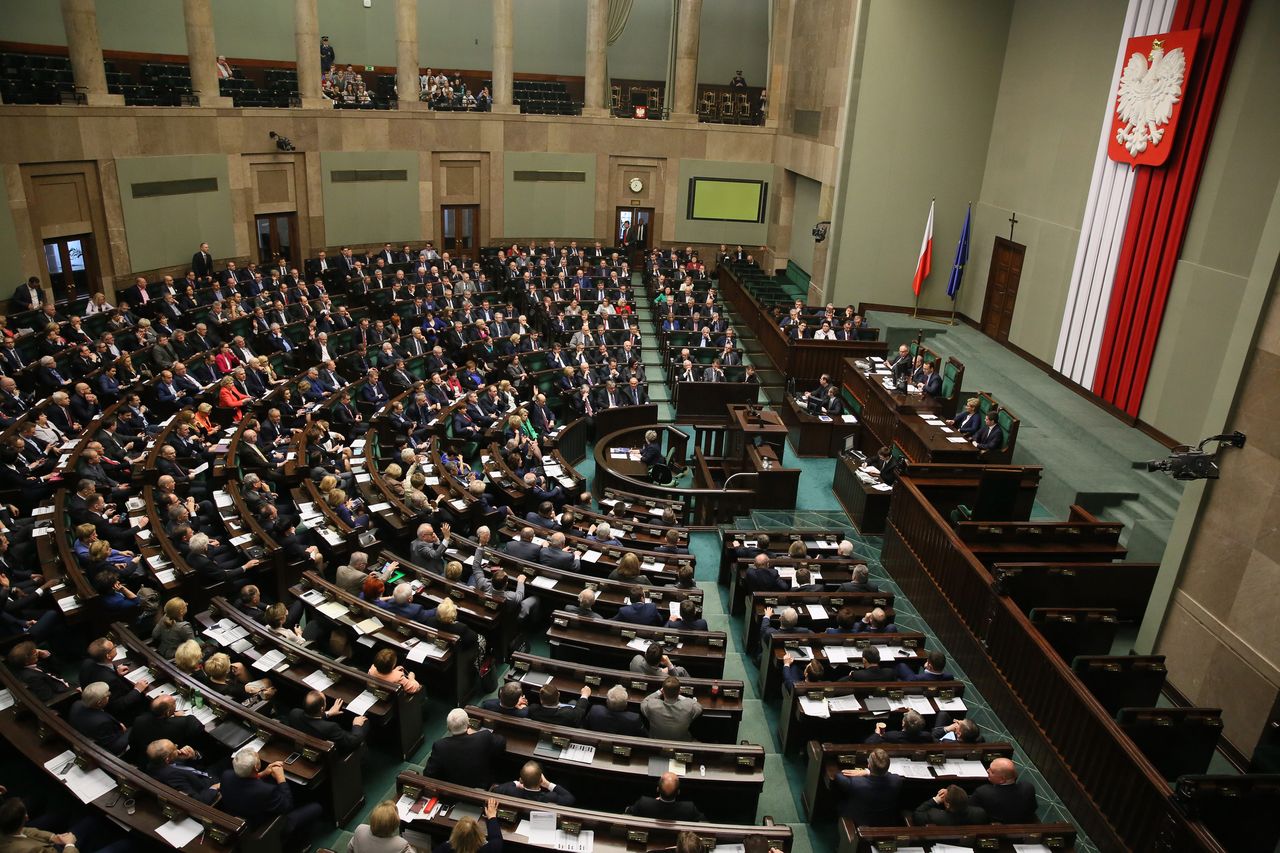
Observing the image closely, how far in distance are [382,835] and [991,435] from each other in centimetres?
895

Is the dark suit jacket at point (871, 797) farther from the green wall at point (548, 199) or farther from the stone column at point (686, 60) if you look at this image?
the stone column at point (686, 60)

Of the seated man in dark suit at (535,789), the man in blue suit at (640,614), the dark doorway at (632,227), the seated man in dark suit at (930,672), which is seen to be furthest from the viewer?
the dark doorway at (632,227)

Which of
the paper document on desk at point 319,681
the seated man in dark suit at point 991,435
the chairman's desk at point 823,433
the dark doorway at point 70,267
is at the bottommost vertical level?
the chairman's desk at point 823,433

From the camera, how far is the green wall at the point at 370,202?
19750mm

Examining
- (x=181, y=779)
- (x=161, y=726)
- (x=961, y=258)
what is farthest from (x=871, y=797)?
(x=961, y=258)

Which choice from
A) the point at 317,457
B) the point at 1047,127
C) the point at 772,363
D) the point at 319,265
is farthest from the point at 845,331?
the point at 319,265

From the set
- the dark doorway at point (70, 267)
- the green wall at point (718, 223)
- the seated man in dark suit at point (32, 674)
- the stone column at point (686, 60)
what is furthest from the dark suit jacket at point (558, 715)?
the stone column at point (686, 60)

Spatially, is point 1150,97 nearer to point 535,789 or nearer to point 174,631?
point 535,789

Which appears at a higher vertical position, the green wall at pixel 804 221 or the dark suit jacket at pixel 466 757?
the green wall at pixel 804 221

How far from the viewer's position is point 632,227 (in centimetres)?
2373

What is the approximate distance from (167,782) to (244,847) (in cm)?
68

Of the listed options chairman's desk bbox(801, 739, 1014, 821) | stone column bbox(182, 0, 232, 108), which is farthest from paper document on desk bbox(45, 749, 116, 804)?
stone column bbox(182, 0, 232, 108)

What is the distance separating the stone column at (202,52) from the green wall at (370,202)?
280 centimetres

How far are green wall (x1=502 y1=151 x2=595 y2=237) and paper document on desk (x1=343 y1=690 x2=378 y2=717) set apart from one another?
17948 millimetres
